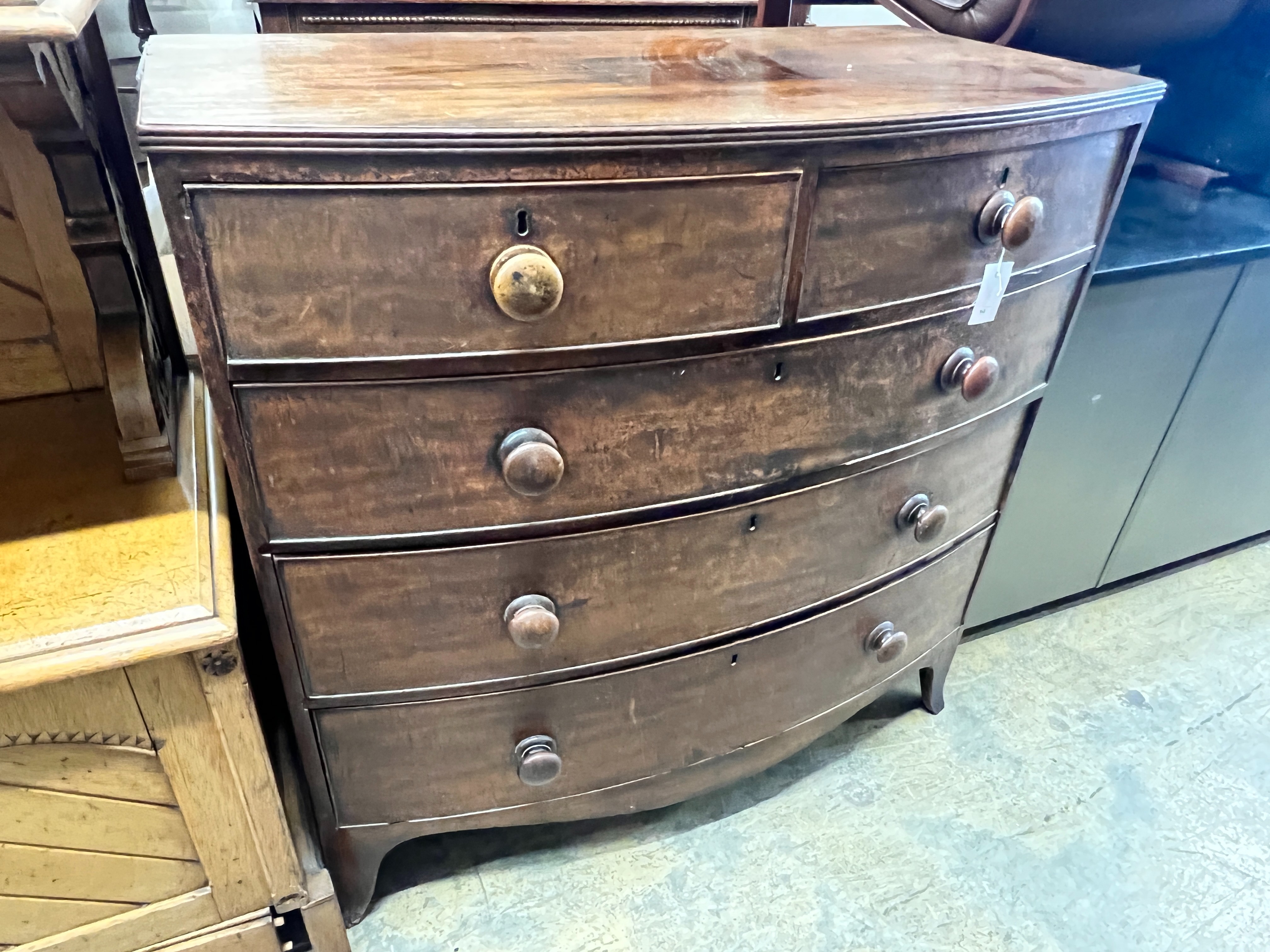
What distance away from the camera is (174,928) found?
0.95m

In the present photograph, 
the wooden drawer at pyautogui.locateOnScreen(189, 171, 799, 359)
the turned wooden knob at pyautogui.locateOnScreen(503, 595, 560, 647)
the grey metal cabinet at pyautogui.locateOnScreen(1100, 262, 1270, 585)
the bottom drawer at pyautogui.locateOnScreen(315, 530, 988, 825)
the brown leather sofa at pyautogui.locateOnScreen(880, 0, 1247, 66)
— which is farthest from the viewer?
the grey metal cabinet at pyautogui.locateOnScreen(1100, 262, 1270, 585)

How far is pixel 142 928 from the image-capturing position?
93 centimetres

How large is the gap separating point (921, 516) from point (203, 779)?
2.77 ft

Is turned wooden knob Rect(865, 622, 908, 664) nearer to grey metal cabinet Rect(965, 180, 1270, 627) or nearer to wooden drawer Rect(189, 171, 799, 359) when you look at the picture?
grey metal cabinet Rect(965, 180, 1270, 627)

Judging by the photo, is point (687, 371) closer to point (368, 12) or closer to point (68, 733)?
point (68, 733)

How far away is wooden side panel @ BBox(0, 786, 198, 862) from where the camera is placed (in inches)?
31.9

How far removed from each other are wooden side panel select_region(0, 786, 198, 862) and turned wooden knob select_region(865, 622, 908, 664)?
0.84 m

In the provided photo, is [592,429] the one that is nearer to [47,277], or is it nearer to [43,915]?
[47,277]

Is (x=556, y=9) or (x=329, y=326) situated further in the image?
(x=556, y=9)

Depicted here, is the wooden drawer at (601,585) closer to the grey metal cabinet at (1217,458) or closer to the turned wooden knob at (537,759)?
the turned wooden knob at (537,759)

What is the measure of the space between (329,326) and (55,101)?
0.34 metres

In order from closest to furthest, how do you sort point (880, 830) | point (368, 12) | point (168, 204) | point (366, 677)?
point (168, 204) → point (366, 677) → point (368, 12) → point (880, 830)

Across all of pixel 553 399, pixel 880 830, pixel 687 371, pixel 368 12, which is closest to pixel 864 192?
pixel 687 371

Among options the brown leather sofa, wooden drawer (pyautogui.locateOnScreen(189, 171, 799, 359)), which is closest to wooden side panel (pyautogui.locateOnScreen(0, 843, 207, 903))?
wooden drawer (pyautogui.locateOnScreen(189, 171, 799, 359))
